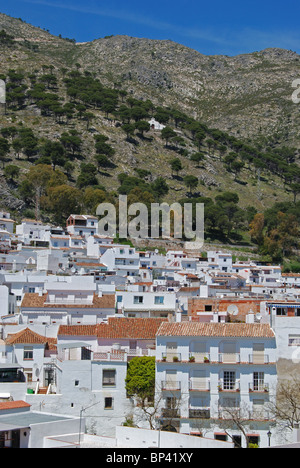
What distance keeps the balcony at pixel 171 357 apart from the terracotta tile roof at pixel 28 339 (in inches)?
282

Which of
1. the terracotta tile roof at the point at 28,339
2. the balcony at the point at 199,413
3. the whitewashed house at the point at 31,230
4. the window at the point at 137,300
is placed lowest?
the balcony at the point at 199,413

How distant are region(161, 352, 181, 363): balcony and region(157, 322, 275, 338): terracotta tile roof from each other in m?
0.95

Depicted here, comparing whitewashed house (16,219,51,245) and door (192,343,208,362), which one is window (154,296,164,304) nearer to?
door (192,343,208,362)

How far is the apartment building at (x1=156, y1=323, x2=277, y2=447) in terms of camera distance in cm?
3077

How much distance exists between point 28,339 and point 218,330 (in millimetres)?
10325

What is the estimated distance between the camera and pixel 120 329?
37.0 metres

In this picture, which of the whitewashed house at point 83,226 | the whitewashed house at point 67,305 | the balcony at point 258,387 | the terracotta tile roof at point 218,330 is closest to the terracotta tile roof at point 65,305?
the whitewashed house at point 67,305

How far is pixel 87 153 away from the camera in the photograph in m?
127

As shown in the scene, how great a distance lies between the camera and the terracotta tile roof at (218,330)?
32.4m

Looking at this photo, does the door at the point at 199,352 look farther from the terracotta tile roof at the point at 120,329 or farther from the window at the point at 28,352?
the window at the point at 28,352

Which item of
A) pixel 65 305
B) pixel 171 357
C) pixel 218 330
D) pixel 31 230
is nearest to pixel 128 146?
pixel 31 230

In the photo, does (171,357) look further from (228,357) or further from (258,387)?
(258,387)

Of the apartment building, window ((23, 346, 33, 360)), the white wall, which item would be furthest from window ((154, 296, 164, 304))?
the white wall
